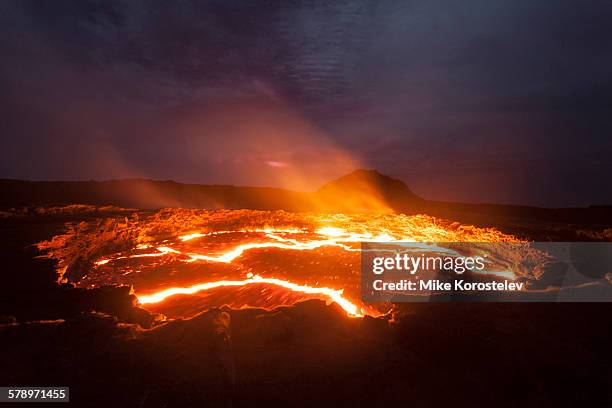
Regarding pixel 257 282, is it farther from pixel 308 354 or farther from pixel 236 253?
pixel 308 354

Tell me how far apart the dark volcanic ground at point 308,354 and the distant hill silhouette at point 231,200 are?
949 centimetres

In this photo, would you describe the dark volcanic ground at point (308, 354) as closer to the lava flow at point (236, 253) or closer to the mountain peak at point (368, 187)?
the lava flow at point (236, 253)

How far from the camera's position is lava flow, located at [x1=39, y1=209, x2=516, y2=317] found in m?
7.17

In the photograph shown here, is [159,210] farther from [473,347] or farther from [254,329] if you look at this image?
[473,347]

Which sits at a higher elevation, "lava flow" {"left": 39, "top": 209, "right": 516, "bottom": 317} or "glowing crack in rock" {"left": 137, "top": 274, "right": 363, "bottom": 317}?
"lava flow" {"left": 39, "top": 209, "right": 516, "bottom": 317}

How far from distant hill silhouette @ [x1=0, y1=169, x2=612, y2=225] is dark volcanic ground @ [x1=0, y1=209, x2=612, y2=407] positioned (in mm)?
9490

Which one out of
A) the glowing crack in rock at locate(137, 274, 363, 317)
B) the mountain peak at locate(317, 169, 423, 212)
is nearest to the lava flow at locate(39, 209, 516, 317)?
the glowing crack in rock at locate(137, 274, 363, 317)

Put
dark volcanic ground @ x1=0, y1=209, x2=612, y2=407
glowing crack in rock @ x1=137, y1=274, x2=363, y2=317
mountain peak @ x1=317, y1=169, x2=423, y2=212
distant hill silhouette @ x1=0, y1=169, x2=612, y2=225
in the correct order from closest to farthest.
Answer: dark volcanic ground @ x1=0, y1=209, x2=612, y2=407 < glowing crack in rock @ x1=137, y1=274, x2=363, y2=317 < distant hill silhouette @ x1=0, y1=169, x2=612, y2=225 < mountain peak @ x1=317, y1=169, x2=423, y2=212

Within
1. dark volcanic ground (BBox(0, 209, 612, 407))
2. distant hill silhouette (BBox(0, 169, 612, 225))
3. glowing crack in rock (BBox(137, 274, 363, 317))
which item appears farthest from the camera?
distant hill silhouette (BBox(0, 169, 612, 225))

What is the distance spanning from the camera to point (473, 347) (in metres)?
3.86

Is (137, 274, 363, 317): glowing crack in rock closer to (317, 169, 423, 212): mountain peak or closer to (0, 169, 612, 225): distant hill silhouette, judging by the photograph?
(0, 169, 612, 225): distant hill silhouette

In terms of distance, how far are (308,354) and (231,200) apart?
1789 cm

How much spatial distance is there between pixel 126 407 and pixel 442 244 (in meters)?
12.7

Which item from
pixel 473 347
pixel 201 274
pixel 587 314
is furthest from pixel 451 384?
pixel 201 274
